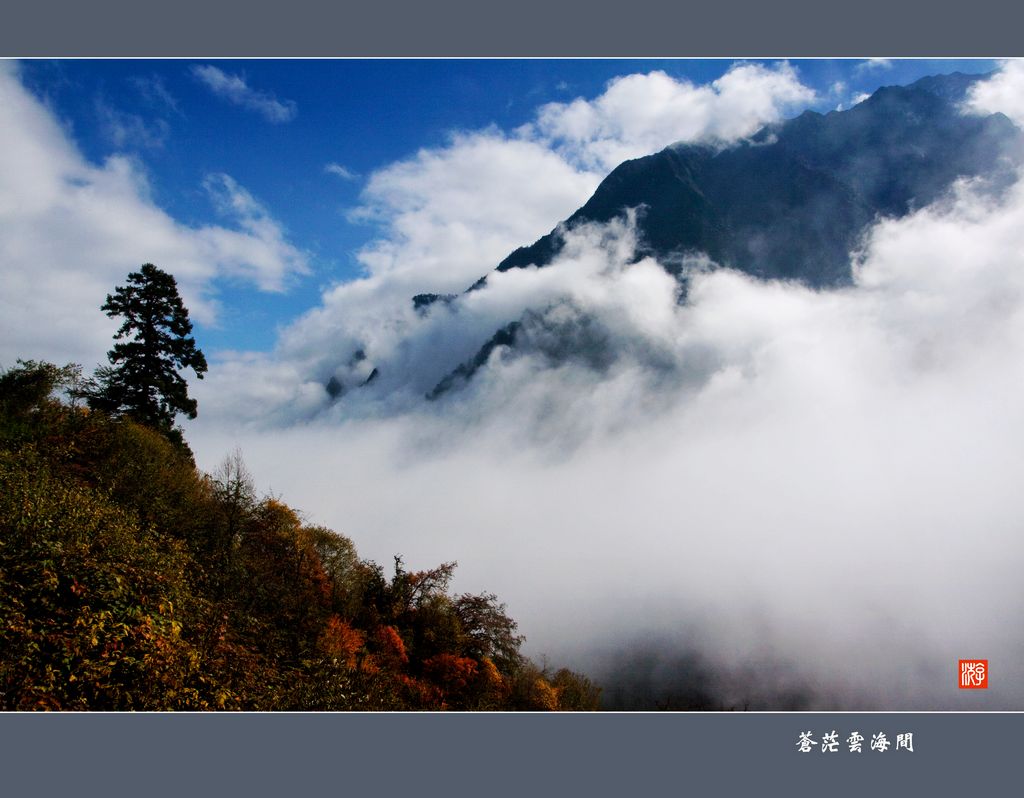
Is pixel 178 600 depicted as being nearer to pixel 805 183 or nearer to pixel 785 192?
pixel 785 192

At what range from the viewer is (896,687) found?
29.3 meters

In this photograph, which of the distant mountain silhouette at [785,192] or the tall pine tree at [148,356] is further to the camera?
the distant mountain silhouette at [785,192]

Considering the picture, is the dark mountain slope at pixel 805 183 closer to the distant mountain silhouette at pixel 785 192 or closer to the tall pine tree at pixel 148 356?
the distant mountain silhouette at pixel 785 192

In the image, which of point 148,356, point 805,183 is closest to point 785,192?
point 805,183

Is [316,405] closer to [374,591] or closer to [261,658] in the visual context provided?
[374,591]

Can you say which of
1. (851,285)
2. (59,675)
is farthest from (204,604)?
(851,285)

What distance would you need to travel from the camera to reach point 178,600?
1106 cm

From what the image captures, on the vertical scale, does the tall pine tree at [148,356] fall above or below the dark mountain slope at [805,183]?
below

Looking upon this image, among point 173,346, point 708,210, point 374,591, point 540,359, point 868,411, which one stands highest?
point 708,210

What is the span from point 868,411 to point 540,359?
345ft

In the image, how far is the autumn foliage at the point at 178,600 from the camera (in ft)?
29.2

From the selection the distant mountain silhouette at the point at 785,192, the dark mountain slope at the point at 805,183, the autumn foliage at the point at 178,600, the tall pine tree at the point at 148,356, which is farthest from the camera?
the distant mountain silhouette at the point at 785,192

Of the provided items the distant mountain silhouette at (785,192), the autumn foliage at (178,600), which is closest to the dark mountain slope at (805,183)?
the distant mountain silhouette at (785,192)

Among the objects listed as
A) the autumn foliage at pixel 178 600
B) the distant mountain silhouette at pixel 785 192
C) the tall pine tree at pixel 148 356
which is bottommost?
the autumn foliage at pixel 178 600
